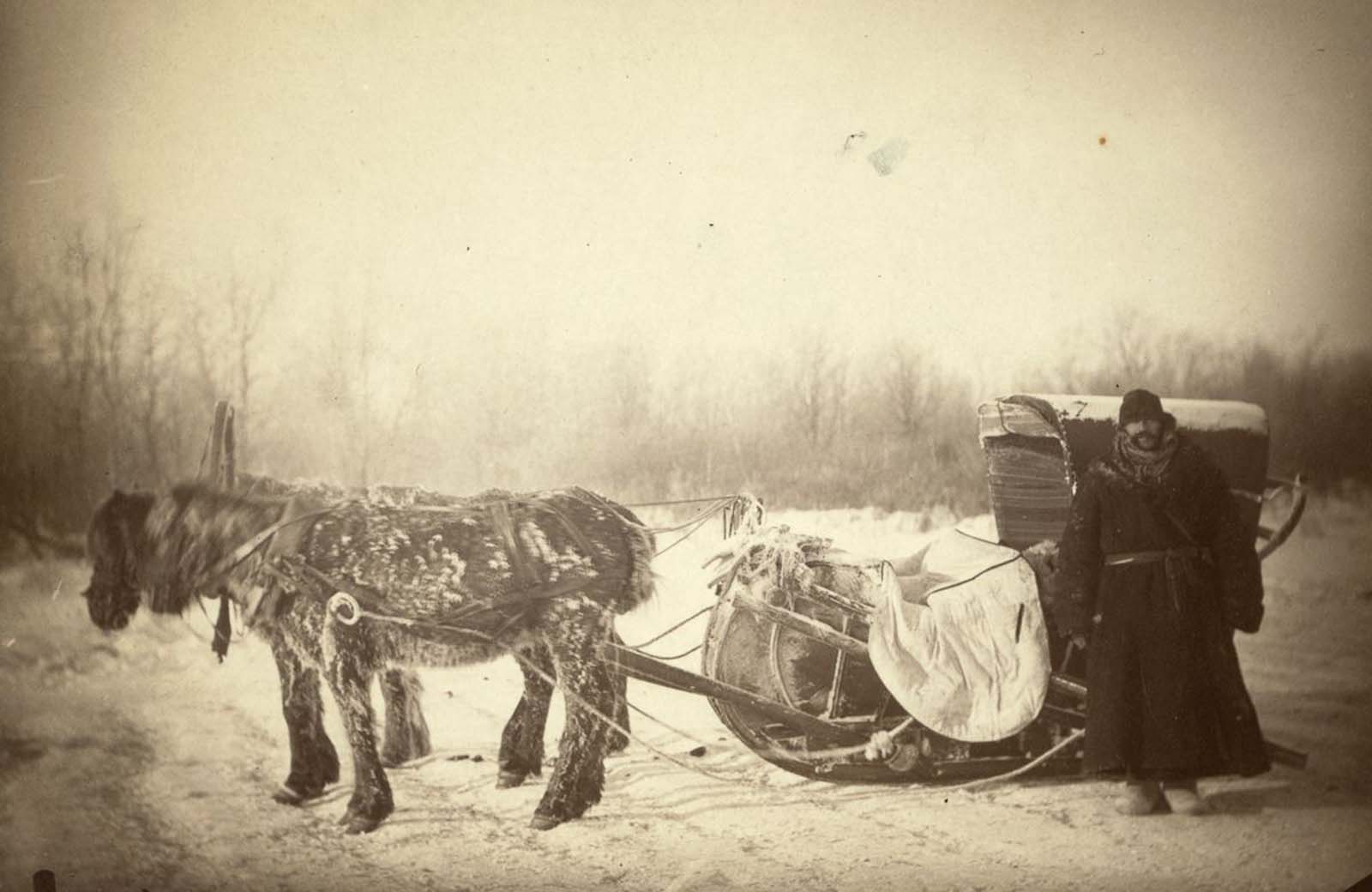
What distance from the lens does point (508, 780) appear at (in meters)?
3.13

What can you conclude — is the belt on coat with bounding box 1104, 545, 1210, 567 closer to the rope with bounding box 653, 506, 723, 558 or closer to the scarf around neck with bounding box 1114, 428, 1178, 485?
the scarf around neck with bounding box 1114, 428, 1178, 485

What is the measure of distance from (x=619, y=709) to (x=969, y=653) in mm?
1096

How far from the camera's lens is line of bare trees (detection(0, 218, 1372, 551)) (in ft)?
10.3

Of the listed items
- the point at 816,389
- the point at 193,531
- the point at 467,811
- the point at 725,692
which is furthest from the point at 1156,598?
the point at 193,531

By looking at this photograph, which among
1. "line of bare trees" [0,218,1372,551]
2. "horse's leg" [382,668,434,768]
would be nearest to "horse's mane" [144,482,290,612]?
"line of bare trees" [0,218,1372,551]

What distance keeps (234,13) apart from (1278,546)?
3790 millimetres

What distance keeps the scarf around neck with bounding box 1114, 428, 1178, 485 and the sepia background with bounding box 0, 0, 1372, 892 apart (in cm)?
26

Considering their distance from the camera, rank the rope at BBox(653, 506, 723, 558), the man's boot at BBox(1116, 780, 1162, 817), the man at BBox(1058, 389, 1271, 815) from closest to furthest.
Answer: the man at BBox(1058, 389, 1271, 815) → the man's boot at BBox(1116, 780, 1162, 817) → the rope at BBox(653, 506, 723, 558)

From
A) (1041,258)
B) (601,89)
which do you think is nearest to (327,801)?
(601,89)

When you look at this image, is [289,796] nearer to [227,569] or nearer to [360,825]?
[360,825]

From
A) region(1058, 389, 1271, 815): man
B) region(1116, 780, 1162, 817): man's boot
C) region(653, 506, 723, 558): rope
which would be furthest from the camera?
region(653, 506, 723, 558): rope

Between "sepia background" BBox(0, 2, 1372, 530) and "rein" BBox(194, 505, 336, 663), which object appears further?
"sepia background" BBox(0, 2, 1372, 530)

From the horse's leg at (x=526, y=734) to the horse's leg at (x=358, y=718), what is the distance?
1.22 ft

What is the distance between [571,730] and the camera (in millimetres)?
3082
